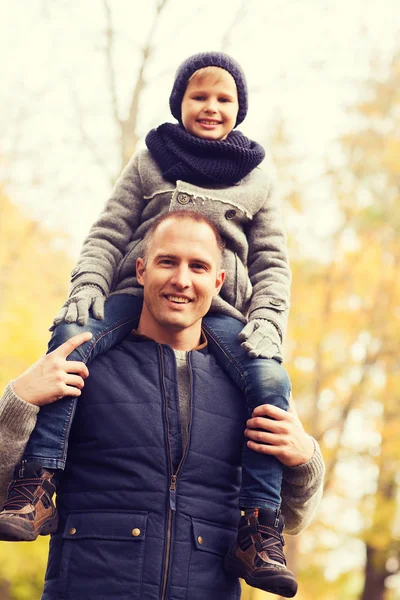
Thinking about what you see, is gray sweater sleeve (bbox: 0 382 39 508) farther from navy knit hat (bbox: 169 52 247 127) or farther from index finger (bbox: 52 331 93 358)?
navy knit hat (bbox: 169 52 247 127)

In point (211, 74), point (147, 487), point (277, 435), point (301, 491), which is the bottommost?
point (147, 487)

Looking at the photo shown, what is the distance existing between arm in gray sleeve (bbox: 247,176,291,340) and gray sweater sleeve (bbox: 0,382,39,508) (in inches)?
41.3

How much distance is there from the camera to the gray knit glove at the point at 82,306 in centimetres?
304

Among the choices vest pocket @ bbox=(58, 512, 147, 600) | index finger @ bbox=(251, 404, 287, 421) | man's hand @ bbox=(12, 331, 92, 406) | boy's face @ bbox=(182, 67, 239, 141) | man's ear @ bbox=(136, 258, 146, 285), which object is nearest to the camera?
vest pocket @ bbox=(58, 512, 147, 600)

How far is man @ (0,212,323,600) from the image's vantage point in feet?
9.16

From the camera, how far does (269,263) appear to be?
3.47 metres

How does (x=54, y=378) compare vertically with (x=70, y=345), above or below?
below

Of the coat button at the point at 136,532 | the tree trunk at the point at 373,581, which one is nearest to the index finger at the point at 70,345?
the coat button at the point at 136,532

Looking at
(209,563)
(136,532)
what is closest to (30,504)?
(136,532)

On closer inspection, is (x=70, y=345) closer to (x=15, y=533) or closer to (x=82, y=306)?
(x=82, y=306)

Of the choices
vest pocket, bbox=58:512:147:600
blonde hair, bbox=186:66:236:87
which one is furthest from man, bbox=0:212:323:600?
blonde hair, bbox=186:66:236:87

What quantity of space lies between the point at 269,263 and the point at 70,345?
103 centimetres

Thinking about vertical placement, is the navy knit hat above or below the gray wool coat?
above

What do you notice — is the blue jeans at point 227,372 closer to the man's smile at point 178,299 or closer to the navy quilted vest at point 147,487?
the navy quilted vest at point 147,487
